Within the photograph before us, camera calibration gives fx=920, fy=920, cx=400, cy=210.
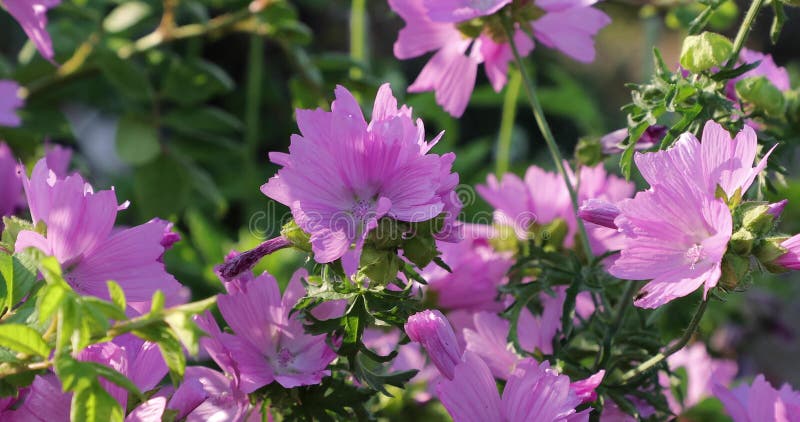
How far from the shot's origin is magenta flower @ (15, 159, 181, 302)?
58 centimetres

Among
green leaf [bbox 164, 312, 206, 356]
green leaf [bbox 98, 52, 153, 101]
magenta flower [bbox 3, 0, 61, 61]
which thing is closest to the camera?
green leaf [bbox 164, 312, 206, 356]

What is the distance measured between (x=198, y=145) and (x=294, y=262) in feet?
0.68

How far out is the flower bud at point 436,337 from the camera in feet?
1.94

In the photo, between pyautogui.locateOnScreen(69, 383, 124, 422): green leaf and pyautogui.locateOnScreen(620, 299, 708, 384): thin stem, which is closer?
pyautogui.locateOnScreen(69, 383, 124, 422): green leaf

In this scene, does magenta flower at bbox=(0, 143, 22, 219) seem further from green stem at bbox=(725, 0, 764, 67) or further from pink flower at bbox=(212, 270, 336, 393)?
green stem at bbox=(725, 0, 764, 67)

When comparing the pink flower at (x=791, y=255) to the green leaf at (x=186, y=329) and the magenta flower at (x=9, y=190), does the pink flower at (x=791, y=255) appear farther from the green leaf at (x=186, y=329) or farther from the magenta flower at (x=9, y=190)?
the magenta flower at (x=9, y=190)

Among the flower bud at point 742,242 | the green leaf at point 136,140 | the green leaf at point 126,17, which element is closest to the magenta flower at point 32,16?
the green leaf at point 136,140

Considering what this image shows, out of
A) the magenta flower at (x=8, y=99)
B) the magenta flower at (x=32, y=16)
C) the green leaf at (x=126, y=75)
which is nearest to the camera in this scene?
the magenta flower at (x=32, y=16)

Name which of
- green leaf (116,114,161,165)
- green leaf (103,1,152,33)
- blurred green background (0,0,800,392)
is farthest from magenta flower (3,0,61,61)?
green leaf (103,1,152,33)

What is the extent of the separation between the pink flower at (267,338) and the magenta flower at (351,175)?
92 mm

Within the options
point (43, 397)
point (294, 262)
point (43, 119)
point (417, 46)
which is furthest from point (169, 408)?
point (43, 119)

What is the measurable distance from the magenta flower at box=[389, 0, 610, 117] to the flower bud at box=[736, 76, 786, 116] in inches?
6.3

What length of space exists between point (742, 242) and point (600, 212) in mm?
92

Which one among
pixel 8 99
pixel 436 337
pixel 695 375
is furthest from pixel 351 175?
pixel 695 375
